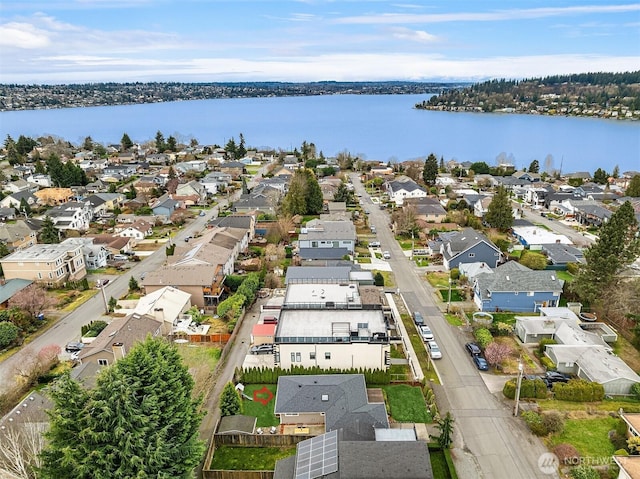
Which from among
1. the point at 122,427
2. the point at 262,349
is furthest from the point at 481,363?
the point at 122,427

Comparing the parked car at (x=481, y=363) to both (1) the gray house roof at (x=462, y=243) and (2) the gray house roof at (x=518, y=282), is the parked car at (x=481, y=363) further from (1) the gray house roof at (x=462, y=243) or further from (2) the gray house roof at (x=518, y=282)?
(1) the gray house roof at (x=462, y=243)

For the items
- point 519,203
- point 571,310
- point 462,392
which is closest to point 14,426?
point 462,392

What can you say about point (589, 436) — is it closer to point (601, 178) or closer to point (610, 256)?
point (610, 256)

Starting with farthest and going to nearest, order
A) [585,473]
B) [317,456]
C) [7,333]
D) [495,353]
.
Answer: [7,333]
[495,353]
[317,456]
[585,473]

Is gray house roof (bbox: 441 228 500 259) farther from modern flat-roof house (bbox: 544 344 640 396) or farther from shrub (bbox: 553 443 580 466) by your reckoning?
shrub (bbox: 553 443 580 466)


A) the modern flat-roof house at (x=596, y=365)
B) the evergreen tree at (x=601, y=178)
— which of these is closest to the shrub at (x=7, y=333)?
the modern flat-roof house at (x=596, y=365)
